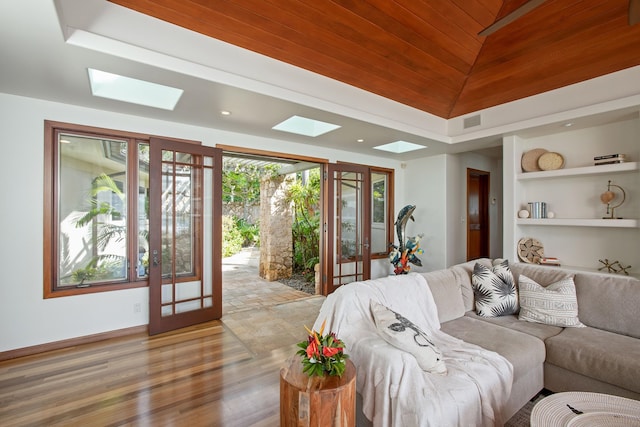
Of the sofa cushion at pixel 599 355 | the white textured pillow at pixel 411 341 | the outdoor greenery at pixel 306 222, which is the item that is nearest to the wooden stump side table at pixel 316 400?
the white textured pillow at pixel 411 341

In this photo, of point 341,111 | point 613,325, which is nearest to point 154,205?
point 341,111

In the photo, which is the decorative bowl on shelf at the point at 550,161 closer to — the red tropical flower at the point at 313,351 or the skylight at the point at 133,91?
the red tropical flower at the point at 313,351

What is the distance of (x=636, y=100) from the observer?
306 centimetres

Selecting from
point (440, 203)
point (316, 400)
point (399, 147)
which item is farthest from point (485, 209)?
point (316, 400)

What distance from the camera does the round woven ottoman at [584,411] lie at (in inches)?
53.7

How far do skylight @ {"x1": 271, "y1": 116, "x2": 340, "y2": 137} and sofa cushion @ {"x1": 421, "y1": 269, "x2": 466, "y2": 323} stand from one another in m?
2.24

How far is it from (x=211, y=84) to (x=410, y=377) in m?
2.65

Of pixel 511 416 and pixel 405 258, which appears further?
pixel 405 258

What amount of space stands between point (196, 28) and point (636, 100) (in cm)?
428

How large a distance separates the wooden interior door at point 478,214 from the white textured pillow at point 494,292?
3.36m

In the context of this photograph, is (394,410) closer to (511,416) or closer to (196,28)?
(511,416)

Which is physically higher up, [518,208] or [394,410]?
[518,208]

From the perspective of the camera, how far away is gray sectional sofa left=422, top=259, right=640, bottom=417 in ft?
6.57

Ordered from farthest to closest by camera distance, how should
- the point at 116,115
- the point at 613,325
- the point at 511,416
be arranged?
the point at 116,115, the point at 613,325, the point at 511,416
